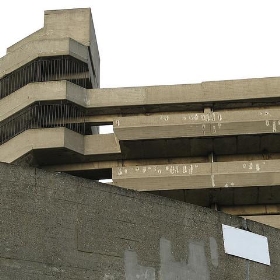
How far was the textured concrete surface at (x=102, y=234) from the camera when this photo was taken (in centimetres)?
961

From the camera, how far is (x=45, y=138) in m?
31.8

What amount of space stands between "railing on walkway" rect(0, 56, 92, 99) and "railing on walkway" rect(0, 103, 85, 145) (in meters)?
1.78

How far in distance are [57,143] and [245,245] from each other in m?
20.8

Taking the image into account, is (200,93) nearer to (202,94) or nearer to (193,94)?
(202,94)

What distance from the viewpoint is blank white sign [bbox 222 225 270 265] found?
11344 mm

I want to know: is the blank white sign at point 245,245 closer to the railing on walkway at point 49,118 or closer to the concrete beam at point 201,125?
the concrete beam at point 201,125

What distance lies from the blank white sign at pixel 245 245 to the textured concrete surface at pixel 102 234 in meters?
0.10

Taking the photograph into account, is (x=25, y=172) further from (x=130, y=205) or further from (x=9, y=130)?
(x=9, y=130)

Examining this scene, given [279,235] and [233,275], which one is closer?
[233,275]

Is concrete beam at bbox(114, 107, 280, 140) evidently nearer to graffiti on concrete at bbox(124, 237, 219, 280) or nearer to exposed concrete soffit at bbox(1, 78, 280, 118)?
exposed concrete soffit at bbox(1, 78, 280, 118)

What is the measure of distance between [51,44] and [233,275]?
23.5 m

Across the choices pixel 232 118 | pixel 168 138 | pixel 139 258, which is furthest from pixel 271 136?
pixel 139 258

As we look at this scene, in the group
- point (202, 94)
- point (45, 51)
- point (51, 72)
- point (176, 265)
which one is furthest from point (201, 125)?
point (176, 265)

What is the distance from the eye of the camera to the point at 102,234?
10.3 meters
